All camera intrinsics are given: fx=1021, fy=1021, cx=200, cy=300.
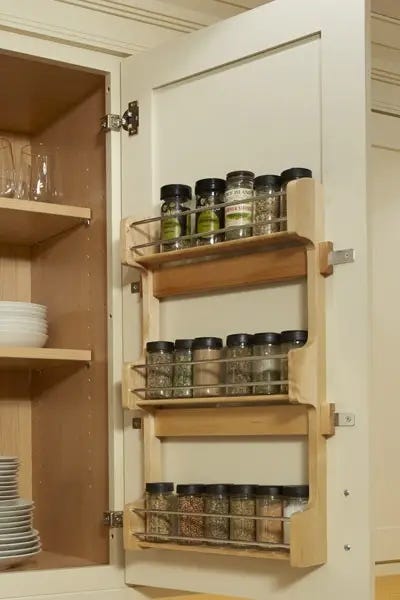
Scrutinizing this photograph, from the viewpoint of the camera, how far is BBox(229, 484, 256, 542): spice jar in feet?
5.48

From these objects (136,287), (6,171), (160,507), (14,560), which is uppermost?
(6,171)

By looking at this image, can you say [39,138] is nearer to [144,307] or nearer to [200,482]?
[144,307]

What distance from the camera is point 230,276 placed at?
5.90 feet

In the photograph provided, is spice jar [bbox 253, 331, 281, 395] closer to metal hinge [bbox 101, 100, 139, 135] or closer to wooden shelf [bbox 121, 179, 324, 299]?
wooden shelf [bbox 121, 179, 324, 299]

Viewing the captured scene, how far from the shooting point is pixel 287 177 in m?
1.69

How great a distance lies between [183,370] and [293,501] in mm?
315

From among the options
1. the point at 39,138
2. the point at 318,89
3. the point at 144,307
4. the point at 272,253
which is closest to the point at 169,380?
the point at 144,307

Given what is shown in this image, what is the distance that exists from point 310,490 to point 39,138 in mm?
1270

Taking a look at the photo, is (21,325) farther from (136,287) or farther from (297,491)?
(297,491)

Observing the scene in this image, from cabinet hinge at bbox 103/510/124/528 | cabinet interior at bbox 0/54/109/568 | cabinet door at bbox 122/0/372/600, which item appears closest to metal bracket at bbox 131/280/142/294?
cabinet door at bbox 122/0/372/600

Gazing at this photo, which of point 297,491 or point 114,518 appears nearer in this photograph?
point 297,491

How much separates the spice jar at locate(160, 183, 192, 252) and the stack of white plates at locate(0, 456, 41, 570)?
584mm

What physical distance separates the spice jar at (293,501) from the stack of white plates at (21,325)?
743 mm

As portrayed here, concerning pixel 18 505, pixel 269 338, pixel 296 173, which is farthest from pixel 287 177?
pixel 18 505
